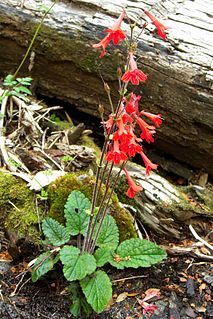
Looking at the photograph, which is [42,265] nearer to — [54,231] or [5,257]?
[54,231]

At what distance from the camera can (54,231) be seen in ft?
9.09

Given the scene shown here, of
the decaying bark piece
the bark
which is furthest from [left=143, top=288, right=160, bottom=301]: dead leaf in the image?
the bark

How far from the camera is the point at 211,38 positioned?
12.7 ft

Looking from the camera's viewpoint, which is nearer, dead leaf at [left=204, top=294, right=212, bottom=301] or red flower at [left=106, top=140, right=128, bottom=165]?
red flower at [left=106, top=140, right=128, bottom=165]

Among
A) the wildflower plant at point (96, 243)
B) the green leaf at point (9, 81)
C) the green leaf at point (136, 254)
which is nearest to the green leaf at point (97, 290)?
the wildflower plant at point (96, 243)

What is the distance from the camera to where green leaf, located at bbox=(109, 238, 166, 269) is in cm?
267

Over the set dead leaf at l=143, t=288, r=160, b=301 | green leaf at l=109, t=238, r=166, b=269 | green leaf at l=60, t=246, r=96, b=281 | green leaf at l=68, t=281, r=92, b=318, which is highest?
green leaf at l=109, t=238, r=166, b=269

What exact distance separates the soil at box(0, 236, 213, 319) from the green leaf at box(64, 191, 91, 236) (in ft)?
0.90

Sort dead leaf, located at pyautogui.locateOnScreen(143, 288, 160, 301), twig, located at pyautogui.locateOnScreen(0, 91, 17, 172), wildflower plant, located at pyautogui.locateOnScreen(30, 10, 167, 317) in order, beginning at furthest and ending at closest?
1. twig, located at pyautogui.locateOnScreen(0, 91, 17, 172)
2. dead leaf, located at pyautogui.locateOnScreen(143, 288, 160, 301)
3. wildflower plant, located at pyautogui.locateOnScreen(30, 10, 167, 317)

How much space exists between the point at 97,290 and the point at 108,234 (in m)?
A: 0.39

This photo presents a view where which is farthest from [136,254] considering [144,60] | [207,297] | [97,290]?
[144,60]

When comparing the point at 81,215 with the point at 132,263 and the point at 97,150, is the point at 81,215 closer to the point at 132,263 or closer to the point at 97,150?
the point at 132,263

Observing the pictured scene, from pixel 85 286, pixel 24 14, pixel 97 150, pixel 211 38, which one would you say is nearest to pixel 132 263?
pixel 85 286

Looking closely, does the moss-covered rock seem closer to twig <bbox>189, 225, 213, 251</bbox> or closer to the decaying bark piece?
the decaying bark piece
